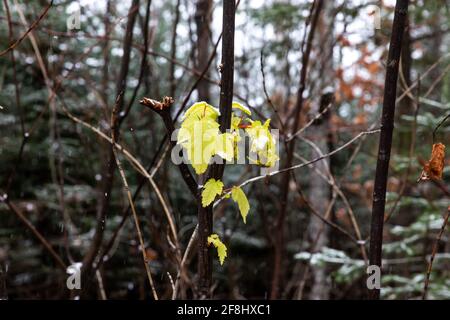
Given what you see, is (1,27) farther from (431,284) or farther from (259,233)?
(431,284)

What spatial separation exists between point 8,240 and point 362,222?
192 inches

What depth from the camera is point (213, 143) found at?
1126 mm

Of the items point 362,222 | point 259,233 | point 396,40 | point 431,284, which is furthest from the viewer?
point 362,222

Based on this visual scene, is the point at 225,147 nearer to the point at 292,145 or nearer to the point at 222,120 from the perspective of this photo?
the point at 222,120

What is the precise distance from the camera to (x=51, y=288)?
503 centimetres

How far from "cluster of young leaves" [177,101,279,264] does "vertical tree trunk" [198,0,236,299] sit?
23 mm

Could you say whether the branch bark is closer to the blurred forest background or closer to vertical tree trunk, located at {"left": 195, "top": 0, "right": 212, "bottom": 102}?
vertical tree trunk, located at {"left": 195, "top": 0, "right": 212, "bottom": 102}

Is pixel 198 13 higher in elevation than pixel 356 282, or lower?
higher

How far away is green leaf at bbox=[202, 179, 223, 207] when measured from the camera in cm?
120

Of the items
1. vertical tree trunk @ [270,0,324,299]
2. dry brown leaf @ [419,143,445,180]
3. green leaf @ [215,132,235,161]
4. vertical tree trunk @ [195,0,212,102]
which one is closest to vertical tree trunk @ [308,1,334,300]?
vertical tree trunk @ [195,0,212,102]

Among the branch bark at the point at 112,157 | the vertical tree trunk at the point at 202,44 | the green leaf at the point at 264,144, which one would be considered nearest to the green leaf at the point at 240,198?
the green leaf at the point at 264,144

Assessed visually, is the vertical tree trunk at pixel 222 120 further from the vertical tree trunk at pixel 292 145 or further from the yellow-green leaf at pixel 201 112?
the vertical tree trunk at pixel 292 145

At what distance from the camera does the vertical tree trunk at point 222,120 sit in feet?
4.11
